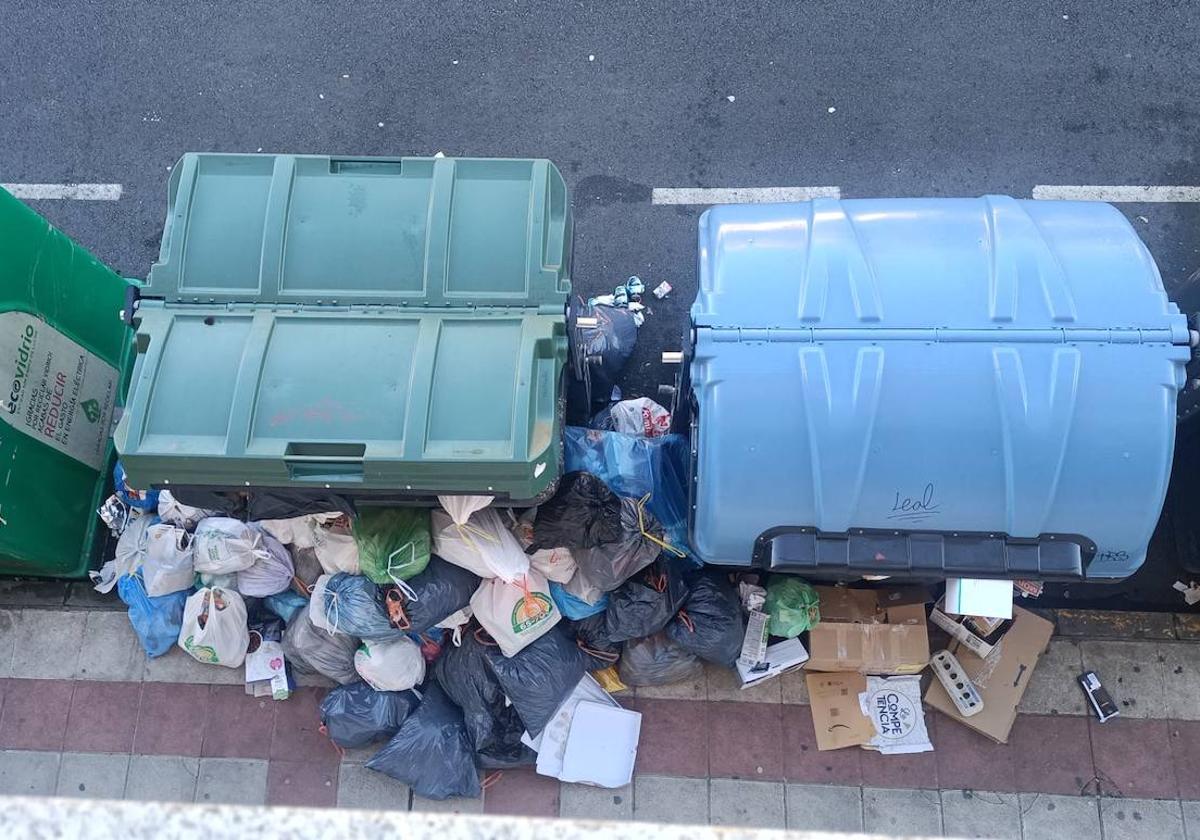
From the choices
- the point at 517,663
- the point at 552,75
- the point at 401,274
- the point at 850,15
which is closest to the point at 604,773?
the point at 517,663

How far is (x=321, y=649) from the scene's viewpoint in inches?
169

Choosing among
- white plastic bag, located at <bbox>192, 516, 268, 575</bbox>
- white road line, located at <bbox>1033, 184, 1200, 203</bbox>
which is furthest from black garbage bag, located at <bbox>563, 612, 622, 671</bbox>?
white road line, located at <bbox>1033, 184, 1200, 203</bbox>

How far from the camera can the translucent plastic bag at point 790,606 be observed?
4.27 m

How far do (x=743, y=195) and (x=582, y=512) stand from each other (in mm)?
2477

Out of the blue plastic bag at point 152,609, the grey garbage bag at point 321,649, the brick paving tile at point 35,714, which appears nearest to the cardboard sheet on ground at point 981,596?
the grey garbage bag at point 321,649

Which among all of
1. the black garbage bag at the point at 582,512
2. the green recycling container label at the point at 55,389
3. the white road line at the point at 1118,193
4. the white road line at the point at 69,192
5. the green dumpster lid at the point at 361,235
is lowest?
the black garbage bag at the point at 582,512

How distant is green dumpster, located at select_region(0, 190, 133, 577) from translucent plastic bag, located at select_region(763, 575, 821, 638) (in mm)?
3406

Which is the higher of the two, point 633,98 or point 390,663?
point 633,98

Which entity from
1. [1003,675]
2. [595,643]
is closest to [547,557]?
[595,643]

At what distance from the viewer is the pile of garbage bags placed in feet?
12.8

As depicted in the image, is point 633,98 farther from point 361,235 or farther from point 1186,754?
point 1186,754

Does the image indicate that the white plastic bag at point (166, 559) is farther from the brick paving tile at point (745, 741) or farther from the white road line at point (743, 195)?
the white road line at point (743, 195)

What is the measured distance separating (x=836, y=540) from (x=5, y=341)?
360 centimetres

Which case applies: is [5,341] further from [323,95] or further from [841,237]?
[841,237]
